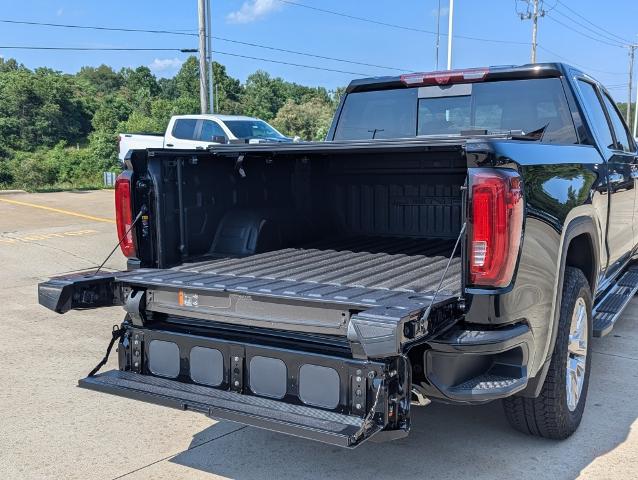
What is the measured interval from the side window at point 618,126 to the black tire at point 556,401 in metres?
1.99

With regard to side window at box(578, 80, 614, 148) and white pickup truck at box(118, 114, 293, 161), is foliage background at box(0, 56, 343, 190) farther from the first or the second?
side window at box(578, 80, 614, 148)

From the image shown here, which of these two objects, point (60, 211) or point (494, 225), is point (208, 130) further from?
point (494, 225)

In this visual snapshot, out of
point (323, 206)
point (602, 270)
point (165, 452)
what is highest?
point (323, 206)

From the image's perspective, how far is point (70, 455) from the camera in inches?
142

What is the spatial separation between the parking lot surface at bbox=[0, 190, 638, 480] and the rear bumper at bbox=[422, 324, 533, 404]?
2.27ft

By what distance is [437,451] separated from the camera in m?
3.59

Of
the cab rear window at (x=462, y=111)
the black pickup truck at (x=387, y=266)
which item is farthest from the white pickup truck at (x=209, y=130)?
the black pickup truck at (x=387, y=266)

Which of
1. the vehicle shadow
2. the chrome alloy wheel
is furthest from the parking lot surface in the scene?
the chrome alloy wheel

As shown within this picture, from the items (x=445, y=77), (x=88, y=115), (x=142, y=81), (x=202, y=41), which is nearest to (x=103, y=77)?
(x=142, y=81)

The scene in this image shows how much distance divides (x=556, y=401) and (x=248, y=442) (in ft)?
5.56

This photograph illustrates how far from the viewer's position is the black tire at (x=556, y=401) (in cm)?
340

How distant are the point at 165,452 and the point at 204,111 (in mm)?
20302

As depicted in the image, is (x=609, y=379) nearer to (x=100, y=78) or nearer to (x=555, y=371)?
(x=555, y=371)

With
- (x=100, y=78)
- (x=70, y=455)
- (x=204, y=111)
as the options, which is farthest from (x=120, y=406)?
(x=100, y=78)
